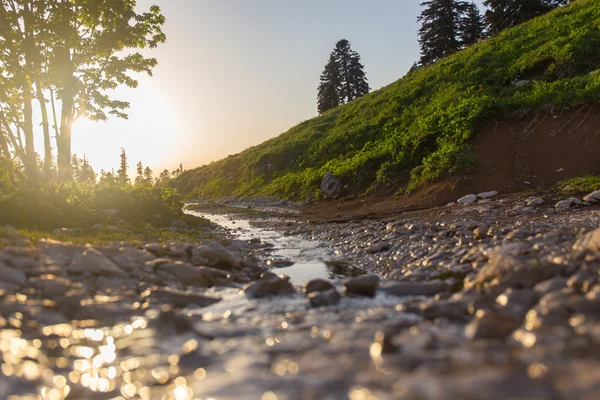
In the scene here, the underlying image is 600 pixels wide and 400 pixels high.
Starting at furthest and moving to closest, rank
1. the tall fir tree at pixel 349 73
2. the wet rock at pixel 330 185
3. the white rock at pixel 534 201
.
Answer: the tall fir tree at pixel 349 73
the wet rock at pixel 330 185
the white rock at pixel 534 201

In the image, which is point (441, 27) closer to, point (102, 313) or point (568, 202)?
point (568, 202)

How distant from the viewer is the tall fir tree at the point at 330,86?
60.0m

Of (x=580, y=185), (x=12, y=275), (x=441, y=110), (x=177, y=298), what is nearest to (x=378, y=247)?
(x=177, y=298)

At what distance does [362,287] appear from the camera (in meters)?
4.86

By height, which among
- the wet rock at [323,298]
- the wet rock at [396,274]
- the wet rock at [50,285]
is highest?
the wet rock at [50,285]

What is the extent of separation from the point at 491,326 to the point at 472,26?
5251 centimetres

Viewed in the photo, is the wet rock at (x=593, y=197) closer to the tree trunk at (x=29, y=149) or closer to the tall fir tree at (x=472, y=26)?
the tree trunk at (x=29, y=149)

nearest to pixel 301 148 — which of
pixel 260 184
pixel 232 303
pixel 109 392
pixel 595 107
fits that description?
pixel 260 184

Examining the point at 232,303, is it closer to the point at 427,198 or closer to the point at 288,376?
the point at 288,376

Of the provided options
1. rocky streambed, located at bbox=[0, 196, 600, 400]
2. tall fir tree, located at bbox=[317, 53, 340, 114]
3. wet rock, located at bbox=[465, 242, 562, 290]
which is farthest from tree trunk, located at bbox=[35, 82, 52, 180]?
tall fir tree, located at bbox=[317, 53, 340, 114]

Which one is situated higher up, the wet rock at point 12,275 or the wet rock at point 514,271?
the wet rock at point 12,275

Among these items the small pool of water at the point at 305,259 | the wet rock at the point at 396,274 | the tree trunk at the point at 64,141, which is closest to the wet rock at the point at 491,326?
the wet rock at the point at 396,274

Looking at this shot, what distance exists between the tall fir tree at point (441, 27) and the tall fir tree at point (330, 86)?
54.4ft

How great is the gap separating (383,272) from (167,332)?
14.3 ft
